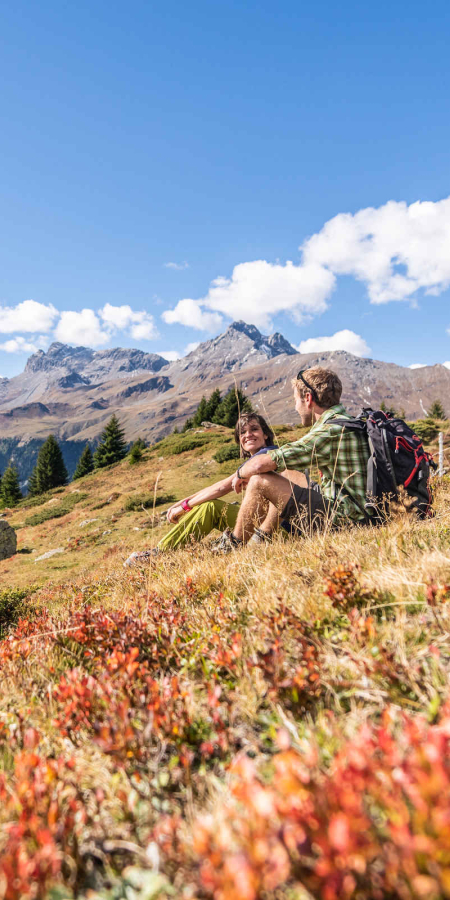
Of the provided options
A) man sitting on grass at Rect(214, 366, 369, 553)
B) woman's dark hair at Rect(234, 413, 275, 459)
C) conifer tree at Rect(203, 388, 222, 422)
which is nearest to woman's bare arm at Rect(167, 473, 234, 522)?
man sitting on grass at Rect(214, 366, 369, 553)

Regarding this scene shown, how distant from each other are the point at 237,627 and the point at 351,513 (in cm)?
247

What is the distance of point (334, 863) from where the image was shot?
3.02 feet

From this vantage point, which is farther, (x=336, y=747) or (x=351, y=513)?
(x=351, y=513)

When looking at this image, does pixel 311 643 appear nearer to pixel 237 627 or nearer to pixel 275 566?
pixel 237 627

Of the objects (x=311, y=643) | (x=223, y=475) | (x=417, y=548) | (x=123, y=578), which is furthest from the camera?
(x=223, y=475)

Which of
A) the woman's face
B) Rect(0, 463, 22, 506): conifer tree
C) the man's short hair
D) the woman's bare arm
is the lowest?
Rect(0, 463, 22, 506): conifer tree

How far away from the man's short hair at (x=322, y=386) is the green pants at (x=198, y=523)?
2054 millimetres

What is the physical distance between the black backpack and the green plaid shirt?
14cm

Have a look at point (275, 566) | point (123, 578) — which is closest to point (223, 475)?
point (123, 578)

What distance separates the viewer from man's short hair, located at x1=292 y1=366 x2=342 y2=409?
16.3 feet

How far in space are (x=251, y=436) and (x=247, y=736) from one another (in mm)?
4522

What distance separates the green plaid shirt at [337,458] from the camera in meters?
4.41

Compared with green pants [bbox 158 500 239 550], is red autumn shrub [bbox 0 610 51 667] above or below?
below

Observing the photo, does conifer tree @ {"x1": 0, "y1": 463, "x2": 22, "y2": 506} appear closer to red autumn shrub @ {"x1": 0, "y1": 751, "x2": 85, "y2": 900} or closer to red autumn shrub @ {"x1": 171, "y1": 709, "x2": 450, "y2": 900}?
red autumn shrub @ {"x1": 0, "y1": 751, "x2": 85, "y2": 900}
